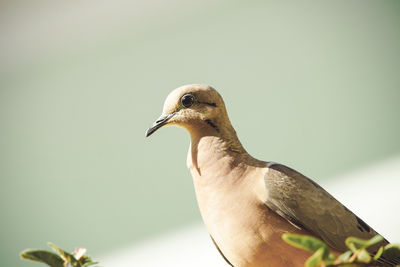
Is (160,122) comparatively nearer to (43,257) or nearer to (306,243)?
(43,257)

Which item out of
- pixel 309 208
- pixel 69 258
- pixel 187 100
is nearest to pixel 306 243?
pixel 69 258

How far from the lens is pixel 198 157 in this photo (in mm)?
1274

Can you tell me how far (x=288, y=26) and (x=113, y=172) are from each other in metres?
1.47

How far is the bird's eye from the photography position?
1.30 meters

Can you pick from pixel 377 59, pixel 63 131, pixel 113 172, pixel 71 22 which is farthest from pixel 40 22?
pixel 377 59

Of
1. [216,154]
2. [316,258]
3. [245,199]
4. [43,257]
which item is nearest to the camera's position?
[316,258]

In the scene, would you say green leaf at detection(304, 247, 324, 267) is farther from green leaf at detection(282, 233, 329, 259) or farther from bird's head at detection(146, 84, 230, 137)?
bird's head at detection(146, 84, 230, 137)

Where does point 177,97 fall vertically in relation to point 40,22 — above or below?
below

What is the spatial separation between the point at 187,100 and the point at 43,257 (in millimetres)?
711

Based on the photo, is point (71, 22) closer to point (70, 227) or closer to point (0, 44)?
point (0, 44)

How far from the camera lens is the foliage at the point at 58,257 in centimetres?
67

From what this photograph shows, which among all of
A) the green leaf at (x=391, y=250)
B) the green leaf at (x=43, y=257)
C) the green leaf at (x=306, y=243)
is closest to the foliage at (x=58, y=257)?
the green leaf at (x=43, y=257)

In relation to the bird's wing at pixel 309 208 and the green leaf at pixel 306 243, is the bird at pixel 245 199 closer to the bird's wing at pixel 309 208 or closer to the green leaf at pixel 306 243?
the bird's wing at pixel 309 208

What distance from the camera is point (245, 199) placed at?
115 cm
